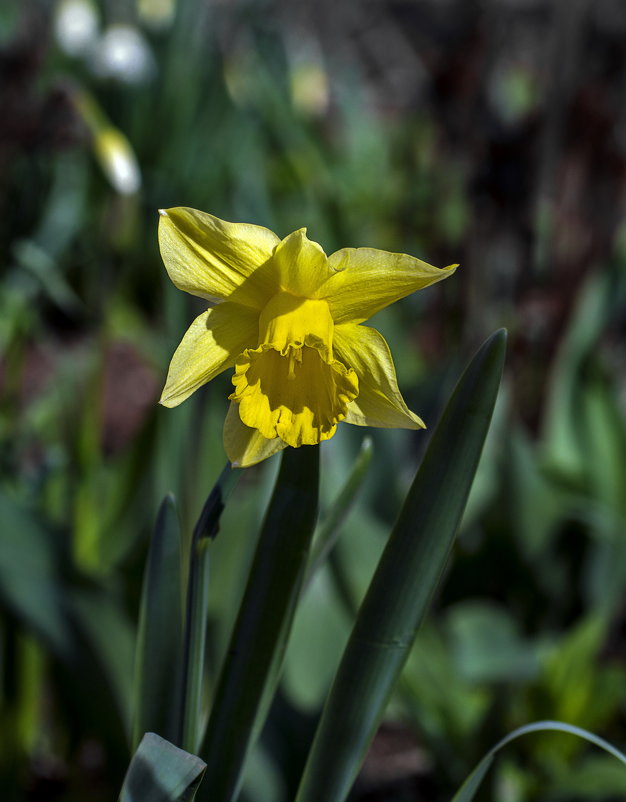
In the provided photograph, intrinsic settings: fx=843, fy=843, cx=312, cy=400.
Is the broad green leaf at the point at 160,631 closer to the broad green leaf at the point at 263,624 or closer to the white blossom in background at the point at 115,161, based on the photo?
the broad green leaf at the point at 263,624

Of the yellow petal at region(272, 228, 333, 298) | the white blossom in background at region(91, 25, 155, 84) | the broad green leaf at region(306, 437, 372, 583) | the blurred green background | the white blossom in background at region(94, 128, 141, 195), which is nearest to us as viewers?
the yellow petal at region(272, 228, 333, 298)

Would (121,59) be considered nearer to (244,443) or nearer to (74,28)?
(74,28)

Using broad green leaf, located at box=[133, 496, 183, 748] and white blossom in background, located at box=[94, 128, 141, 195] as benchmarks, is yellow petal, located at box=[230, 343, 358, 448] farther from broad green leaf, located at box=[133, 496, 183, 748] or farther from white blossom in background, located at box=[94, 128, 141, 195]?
white blossom in background, located at box=[94, 128, 141, 195]

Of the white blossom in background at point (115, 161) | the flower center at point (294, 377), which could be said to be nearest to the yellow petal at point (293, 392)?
the flower center at point (294, 377)

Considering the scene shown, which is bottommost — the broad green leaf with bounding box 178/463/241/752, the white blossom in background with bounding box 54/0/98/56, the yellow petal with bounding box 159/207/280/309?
the broad green leaf with bounding box 178/463/241/752

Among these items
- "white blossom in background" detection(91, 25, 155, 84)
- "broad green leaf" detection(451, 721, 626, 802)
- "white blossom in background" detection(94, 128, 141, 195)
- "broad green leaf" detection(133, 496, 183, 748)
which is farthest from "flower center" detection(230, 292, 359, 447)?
"white blossom in background" detection(91, 25, 155, 84)

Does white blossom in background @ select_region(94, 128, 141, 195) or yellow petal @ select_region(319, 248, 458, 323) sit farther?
white blossom in background @ select_region(94, 128, 141, 195)

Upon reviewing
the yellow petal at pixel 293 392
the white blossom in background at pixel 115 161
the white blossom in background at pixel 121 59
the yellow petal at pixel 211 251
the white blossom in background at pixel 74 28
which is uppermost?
the white blossom in background at pixel 74 28
